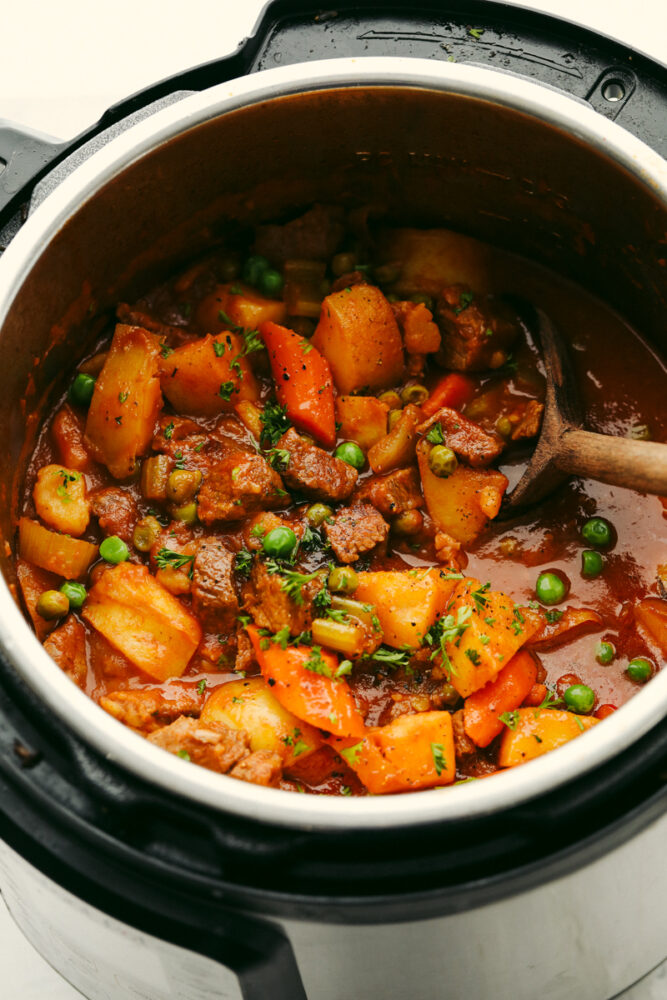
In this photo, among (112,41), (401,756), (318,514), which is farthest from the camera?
(112,41)

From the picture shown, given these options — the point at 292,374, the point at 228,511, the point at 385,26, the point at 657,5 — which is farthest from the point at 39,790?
the point at 657,5

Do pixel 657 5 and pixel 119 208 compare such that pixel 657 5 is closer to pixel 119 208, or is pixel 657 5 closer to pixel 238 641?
pixel 119 208

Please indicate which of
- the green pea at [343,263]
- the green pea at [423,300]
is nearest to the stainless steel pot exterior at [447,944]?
the green pea at [423,300]

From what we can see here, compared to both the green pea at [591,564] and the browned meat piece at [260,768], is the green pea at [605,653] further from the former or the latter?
the browned meat piece at [260,768]

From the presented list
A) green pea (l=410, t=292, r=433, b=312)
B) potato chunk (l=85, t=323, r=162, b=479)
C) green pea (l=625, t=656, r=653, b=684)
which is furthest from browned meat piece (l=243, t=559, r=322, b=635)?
green pea (l=410, t=292, r=433, b=312)

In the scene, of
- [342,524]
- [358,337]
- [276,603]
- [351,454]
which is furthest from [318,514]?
[358,337]

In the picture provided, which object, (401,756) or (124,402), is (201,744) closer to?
(401,756)
